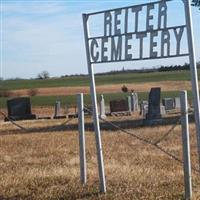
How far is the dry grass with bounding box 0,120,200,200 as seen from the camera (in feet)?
28.2

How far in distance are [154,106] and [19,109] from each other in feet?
30.0

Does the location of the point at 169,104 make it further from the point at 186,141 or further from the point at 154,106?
the point at 186,141

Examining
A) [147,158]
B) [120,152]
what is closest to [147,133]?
[120,152]

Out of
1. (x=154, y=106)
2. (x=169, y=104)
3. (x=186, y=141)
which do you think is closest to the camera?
(x=186, y=141)

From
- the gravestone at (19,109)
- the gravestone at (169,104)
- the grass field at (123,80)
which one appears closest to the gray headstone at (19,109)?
the gravestone at (19,109)

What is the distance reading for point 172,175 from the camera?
34.1 feet

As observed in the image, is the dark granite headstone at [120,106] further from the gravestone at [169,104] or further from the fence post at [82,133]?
the fence post at [82,133]

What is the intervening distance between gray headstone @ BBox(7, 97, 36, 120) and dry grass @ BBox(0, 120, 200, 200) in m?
15.4

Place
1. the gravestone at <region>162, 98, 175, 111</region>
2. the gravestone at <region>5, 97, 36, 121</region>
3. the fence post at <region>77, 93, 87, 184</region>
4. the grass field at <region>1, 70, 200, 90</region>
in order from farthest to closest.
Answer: the grass field at <region>1, 70, 200, 90</region> < the gravestone at <region>162, 98, 175, 111</region> < the gravestone at <region>5, 97, 36, 121</region> < the fence post at <region>77, 93, 87, 184</region>

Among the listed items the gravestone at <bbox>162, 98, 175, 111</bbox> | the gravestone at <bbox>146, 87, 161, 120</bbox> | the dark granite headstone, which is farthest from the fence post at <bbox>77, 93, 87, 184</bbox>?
the gravestone at <bbox>162, 98, 175, 111</bbox>

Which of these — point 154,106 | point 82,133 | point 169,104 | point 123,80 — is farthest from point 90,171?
point 123,80

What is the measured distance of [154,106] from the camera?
27.7m

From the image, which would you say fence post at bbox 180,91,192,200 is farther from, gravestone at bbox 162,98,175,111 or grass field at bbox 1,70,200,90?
grass field at bbox 1,70,200,90

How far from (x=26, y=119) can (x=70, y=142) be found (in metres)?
16.0
